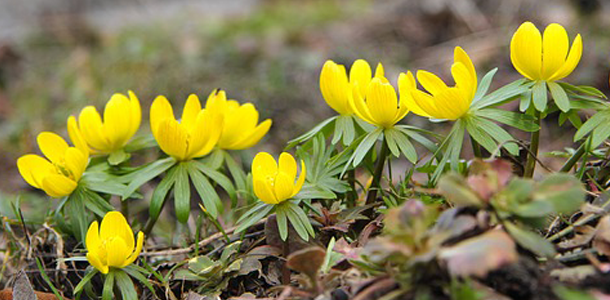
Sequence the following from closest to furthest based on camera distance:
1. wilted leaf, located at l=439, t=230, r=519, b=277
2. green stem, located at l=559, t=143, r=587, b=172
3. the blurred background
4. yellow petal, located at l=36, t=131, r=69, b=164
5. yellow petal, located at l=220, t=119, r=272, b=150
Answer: wilted leaf, located at l=439, t=230, r=519, b=277 → green stem, located at l=559, t=143, r=587, b=172 → yellow petal, located at l=36, t=131, r=69, b=164 → yellow petal, located at l=220, t=119, r=272, b=150 → the blurred background

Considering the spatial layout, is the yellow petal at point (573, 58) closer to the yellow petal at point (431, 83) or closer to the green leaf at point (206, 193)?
the yellow petal at point (431, 83)

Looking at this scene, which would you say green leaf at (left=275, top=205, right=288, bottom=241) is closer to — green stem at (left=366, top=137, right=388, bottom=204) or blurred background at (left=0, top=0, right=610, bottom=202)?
green stem at (left=366, top=137, right=388, bottom=204)

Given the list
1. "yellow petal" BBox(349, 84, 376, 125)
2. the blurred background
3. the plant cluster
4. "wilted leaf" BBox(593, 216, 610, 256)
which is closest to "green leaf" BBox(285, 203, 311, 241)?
the plant cluster

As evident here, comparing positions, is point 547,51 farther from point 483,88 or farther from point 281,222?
point 281,222

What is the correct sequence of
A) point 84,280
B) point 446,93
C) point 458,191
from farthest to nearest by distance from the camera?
point 84,280 < point 446,93 < point 458,191

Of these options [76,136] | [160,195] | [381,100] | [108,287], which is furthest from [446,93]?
[76,136]

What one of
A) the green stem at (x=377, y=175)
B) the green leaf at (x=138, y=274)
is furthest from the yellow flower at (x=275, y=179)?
the green leaf at (x=138, y=274)
